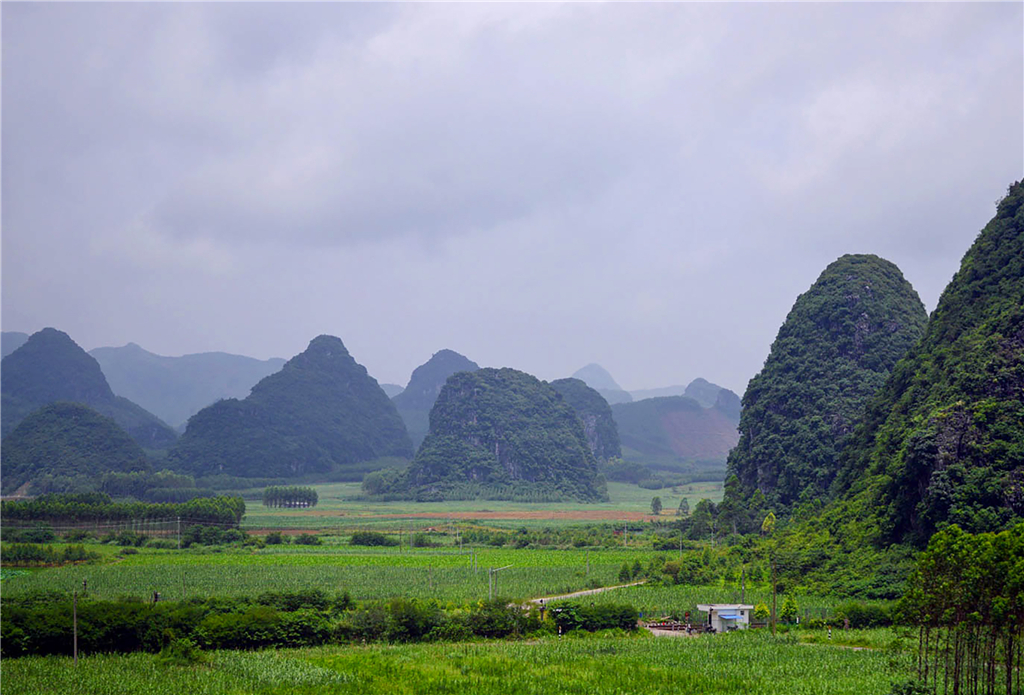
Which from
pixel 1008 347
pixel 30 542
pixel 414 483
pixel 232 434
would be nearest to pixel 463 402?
→ pixel 414 483

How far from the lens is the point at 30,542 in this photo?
192ft

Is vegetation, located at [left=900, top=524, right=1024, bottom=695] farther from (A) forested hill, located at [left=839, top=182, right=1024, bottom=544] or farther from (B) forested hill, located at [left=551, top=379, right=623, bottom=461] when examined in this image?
(B) forested hill, located at [left=551, top=379, right=623, bottom=461]

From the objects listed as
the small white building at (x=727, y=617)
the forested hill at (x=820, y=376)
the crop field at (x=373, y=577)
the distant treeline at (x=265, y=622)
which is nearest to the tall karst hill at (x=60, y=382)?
the crop field at (x=373, y=577)

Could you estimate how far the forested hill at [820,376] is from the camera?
6284 cm

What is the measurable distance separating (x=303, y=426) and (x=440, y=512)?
76.2m

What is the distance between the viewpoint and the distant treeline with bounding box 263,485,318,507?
106 meters

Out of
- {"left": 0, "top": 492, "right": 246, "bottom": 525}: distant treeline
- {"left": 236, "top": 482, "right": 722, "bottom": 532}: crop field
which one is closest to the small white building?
{"left": 236, "top": 482, "right": 722, "bottom": 532}: crop field

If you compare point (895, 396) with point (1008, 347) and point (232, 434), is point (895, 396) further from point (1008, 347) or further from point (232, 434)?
point (232, 434)

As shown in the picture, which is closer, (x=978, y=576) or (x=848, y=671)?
(x=978, y=576)

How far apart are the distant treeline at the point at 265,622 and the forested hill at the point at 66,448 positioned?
289 feet

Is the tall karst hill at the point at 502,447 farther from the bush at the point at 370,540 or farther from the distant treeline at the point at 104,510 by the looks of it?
the bush at the point at 370,540

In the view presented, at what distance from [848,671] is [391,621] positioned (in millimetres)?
16357

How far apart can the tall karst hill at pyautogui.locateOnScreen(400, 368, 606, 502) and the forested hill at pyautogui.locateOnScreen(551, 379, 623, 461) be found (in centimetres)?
2849

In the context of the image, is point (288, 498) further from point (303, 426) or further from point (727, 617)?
point (727, 617)
